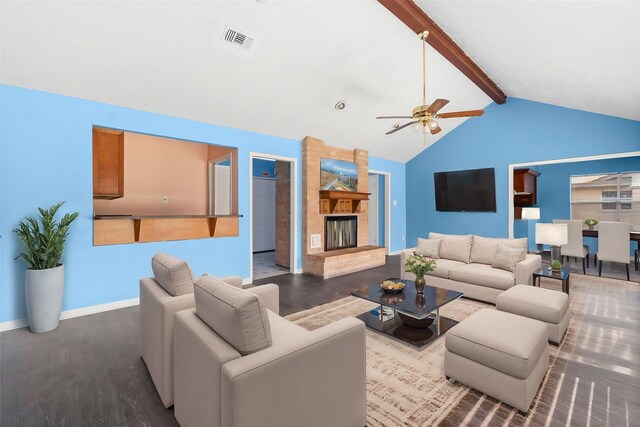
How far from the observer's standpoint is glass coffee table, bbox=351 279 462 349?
2652 millimetres

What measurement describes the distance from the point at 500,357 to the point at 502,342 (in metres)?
0.10

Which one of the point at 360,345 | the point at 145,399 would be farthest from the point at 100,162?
the point at 360,345

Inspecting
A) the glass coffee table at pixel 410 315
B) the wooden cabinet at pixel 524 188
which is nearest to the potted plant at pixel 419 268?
the glass coffee table at pixel 410 315

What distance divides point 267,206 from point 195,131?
4.42 meters

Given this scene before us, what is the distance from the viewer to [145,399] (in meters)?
1.94

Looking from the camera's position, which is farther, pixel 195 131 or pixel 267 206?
pixel 267 206

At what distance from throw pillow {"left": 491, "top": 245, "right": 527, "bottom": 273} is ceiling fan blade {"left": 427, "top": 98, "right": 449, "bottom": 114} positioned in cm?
212

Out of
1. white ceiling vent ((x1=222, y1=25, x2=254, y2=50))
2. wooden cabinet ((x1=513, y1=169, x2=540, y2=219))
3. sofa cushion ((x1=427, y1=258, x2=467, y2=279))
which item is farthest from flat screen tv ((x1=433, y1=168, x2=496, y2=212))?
white ceiling vent ((x1=222, y1=25, x2=254, y2=50))

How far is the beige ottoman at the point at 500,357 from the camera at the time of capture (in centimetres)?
180

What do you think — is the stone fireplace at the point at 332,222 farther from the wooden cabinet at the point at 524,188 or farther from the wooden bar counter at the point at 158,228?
the wooden cabinet at the point at 524,188

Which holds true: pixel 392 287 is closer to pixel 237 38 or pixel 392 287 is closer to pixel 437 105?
pixel 437 105

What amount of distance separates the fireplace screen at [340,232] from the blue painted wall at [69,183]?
253 cm

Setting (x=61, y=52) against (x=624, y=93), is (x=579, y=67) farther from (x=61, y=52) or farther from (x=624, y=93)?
(x=61, y=52)

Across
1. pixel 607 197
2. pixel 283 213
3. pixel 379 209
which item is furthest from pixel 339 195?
pixel 607 197
